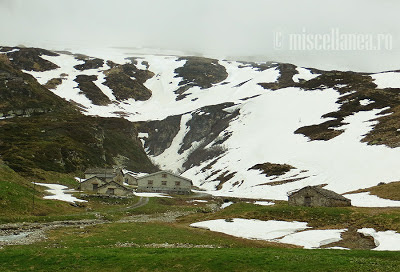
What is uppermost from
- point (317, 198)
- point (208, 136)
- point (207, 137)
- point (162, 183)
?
point (208, 136)

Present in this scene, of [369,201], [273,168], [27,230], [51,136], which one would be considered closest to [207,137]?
[51,136]

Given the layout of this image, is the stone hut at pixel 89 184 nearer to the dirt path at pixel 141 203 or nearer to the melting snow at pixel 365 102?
the dirt path at pixel 141 203

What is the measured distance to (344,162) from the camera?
86062mm

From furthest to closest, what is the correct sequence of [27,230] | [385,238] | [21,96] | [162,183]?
[21,96]
[162,183]
[27,230]
[385,238]

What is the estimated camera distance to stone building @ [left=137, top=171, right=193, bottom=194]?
10250 centimetres

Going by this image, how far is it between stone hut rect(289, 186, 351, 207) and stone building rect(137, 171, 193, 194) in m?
49.6

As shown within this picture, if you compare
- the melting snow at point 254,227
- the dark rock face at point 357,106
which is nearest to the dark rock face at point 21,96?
the dark rock face at point 357,106

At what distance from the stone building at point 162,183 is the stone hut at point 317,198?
49.6m

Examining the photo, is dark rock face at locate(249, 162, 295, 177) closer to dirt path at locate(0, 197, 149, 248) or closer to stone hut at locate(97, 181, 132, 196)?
stone hut at locate(97, 181, 132, 196)

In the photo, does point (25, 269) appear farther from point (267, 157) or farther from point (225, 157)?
point (225, 157)

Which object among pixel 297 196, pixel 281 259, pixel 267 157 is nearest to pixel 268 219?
pixel 297 196

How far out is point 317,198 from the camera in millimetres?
54000

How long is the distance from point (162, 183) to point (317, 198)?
5739 cm

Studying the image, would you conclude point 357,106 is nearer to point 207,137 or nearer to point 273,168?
point 273,168
